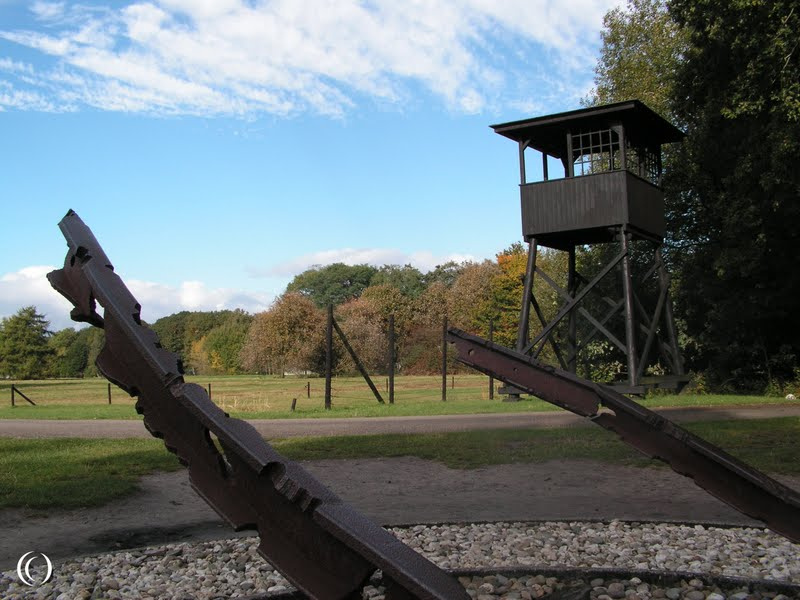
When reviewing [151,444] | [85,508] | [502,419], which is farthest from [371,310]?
[85,508]

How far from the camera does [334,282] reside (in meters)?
88.1

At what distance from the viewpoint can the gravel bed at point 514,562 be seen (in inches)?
164

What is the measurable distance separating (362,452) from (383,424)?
14.2 feet

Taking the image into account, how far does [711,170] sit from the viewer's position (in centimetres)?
2348

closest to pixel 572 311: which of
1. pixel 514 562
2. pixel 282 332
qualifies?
pixel 514 562

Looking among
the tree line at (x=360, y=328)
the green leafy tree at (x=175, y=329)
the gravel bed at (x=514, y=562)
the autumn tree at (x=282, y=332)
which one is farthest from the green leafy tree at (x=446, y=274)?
the gravel bed at (x=514, y=562)

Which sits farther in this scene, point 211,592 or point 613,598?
point 211,592

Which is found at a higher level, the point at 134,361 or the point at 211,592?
the point at 134,361

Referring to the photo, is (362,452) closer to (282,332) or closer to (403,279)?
(282,332)

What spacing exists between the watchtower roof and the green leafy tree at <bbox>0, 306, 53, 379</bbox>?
1639 inches

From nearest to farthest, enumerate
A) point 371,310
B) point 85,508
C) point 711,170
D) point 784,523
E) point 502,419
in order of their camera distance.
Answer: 1. point 784,523
2. point 85,508
3. point 502,419
4. point 711,170
5. point 371,310

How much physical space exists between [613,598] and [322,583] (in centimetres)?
263

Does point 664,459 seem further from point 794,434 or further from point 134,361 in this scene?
point 794,434

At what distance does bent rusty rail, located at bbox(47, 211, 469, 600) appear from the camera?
180 centimetres
